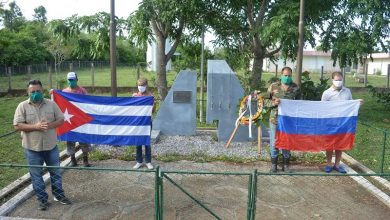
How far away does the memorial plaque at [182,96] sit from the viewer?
9758 mm

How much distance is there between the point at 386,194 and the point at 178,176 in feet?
11.2

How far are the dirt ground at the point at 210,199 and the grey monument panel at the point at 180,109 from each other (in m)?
3.20

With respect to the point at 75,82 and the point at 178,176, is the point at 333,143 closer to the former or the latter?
the point at 178,176

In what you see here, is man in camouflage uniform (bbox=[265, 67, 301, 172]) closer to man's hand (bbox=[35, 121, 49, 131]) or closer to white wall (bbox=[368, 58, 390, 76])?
man's hand (bbox=[35, 121, 49, 131])

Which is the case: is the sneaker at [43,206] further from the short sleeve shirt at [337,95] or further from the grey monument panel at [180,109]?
the short sleeve shirt at [337,95]

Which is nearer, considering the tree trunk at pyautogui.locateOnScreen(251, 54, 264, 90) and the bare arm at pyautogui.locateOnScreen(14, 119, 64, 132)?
the bare arm at pyautogui.locateOnScreen(14, 119, 64, 132)

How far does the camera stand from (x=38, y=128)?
5.06 meters

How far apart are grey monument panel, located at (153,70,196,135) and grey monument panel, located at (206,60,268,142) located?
471 millimetres

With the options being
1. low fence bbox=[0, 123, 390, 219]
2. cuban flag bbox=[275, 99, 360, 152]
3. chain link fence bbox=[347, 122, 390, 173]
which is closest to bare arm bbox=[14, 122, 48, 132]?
low fence bbox=[0, 123, 390, 219]

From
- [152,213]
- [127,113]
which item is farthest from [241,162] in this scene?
[152,213]

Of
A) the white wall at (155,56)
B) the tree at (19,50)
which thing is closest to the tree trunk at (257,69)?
the white wall at (155,56)

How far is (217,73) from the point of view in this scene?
959 centimetres

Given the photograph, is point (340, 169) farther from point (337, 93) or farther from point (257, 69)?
point (257, 69)

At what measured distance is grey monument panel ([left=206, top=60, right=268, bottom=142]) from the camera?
31.3ft
